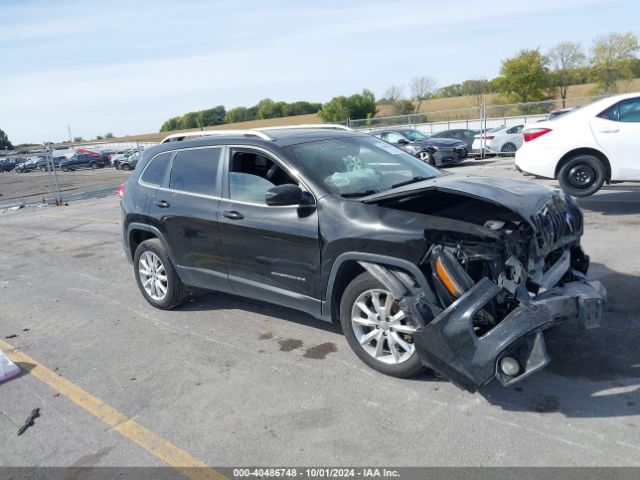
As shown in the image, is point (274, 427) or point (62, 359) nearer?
point (274, 427)

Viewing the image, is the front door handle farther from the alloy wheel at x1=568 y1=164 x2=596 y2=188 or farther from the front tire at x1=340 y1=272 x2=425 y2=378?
the alloy wheel at x1=568 y1=164 x2=596 y2=188

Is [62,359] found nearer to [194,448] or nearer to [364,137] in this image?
[194,448]

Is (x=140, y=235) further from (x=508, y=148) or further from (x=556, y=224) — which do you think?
(x=508, y=148)

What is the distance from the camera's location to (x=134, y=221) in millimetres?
6164

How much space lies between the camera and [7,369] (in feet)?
15.4

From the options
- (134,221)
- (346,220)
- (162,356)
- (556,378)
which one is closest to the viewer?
(556,378)

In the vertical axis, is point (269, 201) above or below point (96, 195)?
above

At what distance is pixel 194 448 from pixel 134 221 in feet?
11.0

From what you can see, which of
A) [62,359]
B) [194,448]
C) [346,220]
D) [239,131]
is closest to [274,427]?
[194,448]

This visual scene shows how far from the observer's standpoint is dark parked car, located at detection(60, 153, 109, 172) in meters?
50.0

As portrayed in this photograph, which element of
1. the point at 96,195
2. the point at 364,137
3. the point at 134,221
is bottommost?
the point at 96,195

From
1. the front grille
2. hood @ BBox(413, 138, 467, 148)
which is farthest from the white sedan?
hood @ BBox(413, 138, 467, 148)

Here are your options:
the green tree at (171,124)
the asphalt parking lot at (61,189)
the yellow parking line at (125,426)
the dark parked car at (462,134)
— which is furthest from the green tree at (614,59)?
the green tree at (171,124)

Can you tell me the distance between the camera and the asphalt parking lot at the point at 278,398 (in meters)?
3.26
